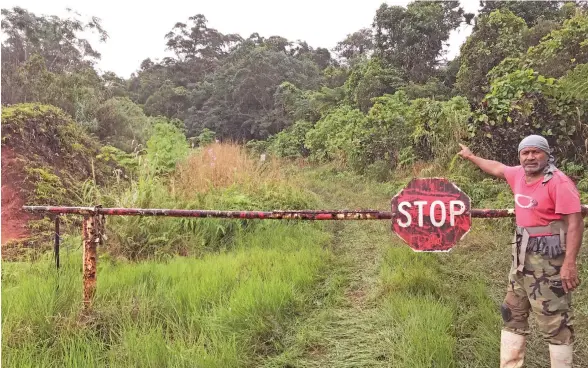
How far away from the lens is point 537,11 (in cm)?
1588

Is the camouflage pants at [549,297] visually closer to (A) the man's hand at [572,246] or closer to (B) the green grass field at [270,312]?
(A) the man's hand at [572,246]

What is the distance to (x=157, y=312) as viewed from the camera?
2.65 m

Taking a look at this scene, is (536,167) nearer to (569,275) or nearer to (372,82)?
(569,275)

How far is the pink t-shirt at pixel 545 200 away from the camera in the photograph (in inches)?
66.4

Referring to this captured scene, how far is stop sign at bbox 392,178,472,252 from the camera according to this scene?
1927 mm

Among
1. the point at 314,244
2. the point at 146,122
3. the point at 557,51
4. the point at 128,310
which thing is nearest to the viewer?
the point at 128,310

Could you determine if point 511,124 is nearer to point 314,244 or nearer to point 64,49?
point 314,244

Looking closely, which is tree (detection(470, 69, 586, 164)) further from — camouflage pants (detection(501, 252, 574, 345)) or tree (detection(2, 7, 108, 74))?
tree (detection(2, 7, 108, 74))

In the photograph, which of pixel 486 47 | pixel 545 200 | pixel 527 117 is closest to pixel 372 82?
pixel 486 47

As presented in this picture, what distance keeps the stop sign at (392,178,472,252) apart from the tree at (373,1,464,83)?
52.4ft

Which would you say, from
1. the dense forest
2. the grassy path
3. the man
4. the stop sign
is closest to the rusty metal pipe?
the grassy path

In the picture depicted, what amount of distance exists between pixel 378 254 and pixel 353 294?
0.96 m

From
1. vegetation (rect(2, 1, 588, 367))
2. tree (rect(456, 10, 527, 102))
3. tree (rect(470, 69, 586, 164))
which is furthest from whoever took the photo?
tree (rect(456, 10, 527, 102))

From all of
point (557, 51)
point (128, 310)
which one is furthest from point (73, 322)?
point (557, 51)
